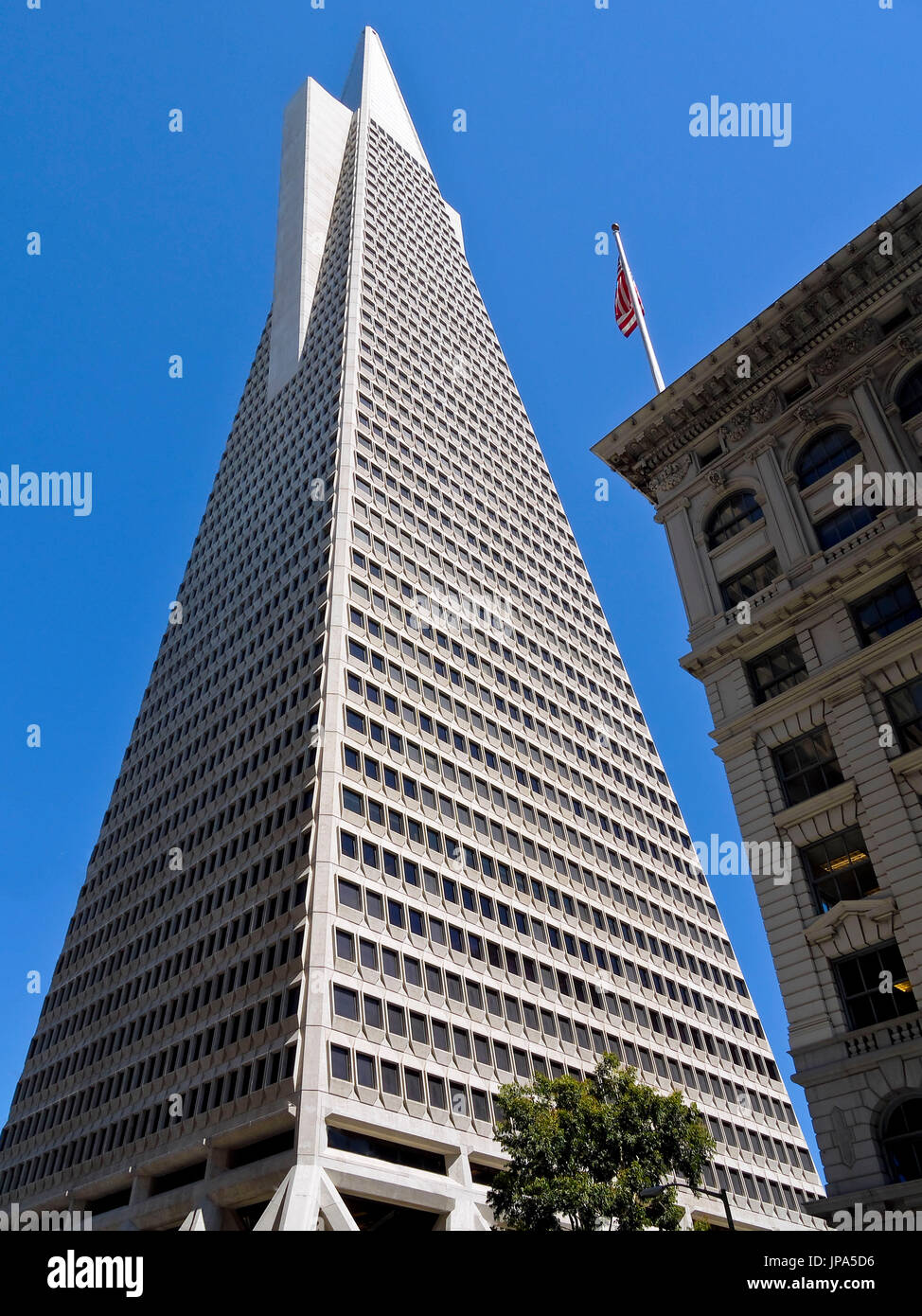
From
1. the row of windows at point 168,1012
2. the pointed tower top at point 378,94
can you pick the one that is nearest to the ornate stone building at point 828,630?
the row of windows at point 168,1012

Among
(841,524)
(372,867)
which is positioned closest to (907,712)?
(841,524)

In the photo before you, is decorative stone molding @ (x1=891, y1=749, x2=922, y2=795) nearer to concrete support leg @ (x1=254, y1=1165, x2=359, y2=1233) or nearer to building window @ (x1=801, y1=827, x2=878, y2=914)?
building window @ (x1=801, y1=827, x2=878, y2=914)

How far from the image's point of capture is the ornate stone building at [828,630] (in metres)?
23.9

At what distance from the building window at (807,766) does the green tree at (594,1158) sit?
12.0 meters

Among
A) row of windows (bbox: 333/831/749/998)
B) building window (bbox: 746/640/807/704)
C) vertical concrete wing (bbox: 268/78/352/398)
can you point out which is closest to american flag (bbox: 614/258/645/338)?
building window (bbox: 746/640/807/704)

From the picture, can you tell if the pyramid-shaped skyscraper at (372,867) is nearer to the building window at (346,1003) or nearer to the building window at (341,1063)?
the building window at (346,1003)

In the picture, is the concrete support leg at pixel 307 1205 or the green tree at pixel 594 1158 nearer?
the green tree at pixel 594 1158

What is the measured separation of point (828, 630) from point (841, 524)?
11.8 ft

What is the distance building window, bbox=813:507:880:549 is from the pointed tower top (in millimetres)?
118601

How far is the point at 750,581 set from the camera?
32906 mm

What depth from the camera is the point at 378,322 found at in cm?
9062

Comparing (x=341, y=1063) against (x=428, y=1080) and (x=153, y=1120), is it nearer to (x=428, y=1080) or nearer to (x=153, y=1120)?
(x=428, y=1080)

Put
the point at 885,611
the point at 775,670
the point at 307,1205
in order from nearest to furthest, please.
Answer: the point at 885,611, the point at 775,670, the point at 307,1205
